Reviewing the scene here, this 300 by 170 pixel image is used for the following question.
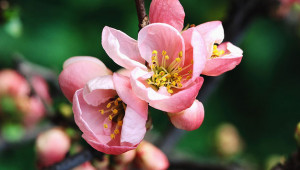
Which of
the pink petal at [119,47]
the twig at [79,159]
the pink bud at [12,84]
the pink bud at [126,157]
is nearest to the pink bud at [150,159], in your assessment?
the pink bud at [126,157]

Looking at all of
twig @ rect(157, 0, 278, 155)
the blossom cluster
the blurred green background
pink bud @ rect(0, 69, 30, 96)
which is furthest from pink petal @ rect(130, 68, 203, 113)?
the blurred green background

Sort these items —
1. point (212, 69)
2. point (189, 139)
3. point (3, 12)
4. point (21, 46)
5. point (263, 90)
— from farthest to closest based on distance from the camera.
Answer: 1. point (263, 90)
2. point (189, 139)
3. point (21, 46)
4. point (3, 12)
5. point (212, 69)

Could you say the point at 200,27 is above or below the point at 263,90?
above

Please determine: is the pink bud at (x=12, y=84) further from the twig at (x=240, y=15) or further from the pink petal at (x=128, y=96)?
the pink petal at (x=128, y=96)

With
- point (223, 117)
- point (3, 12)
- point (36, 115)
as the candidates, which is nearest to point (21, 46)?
point (36, 115)

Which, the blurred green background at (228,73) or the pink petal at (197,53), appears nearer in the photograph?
the pink petal at (197,53)

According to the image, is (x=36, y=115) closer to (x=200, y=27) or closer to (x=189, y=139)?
(x=200, y=27)
